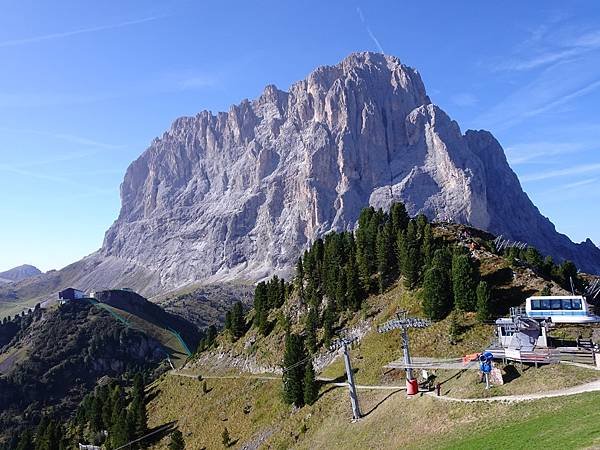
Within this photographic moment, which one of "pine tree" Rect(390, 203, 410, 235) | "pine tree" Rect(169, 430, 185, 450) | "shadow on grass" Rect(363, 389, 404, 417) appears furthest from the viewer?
"pine tree" Rect(390, 203, 410, 235)

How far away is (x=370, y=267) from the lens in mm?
97062

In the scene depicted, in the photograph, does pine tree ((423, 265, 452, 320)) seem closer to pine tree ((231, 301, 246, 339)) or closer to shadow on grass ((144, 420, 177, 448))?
shadow on grass ((144, 420, 177, 448))

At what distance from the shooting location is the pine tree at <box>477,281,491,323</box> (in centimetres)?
6191

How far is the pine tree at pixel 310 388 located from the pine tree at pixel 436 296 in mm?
17591

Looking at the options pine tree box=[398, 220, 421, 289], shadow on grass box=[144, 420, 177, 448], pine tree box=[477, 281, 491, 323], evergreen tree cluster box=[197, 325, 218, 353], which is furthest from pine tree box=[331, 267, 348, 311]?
evergreen tree cluster box=[197, 325, 218, 353]

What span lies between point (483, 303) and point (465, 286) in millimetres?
4601

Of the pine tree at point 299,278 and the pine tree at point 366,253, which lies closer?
the pine tree at point 366,253

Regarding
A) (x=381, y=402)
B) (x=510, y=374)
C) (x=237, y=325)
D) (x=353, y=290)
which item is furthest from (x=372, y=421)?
(x=237, y=325)

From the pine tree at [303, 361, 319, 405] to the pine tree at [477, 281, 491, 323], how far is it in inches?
900

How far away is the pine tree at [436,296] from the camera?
221 feet

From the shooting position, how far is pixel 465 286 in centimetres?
6619

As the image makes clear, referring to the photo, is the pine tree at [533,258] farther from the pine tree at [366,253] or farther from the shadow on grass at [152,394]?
the shadow on grass at [152,394]

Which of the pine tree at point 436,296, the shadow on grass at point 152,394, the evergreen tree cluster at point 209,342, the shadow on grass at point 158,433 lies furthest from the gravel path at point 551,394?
the evergreen tree cluster at point 209,342

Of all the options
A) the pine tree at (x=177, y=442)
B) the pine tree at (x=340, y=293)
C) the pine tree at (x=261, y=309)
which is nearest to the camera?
the pine tree at (x=177, y=442)
